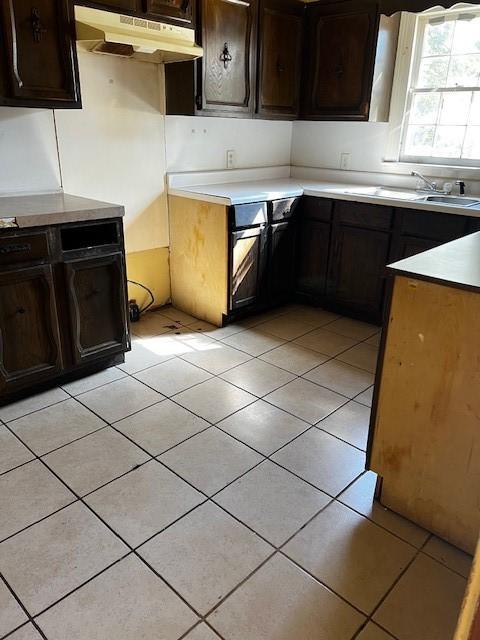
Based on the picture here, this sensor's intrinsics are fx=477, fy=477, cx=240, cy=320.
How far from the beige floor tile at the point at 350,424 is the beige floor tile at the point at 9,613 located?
1358 millimetres

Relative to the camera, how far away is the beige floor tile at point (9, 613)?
129cm

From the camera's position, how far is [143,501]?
1.74 m

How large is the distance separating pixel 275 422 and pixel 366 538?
2.38 feet

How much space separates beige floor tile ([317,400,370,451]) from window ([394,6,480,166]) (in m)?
2.02

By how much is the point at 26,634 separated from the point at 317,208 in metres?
2.92

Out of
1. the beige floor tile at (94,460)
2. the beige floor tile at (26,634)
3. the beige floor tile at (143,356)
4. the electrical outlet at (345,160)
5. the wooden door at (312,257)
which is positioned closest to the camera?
the beige floor tile at (26,634)

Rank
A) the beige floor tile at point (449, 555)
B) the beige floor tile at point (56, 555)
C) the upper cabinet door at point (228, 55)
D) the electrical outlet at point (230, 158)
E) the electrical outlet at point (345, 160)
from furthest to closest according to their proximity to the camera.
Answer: the electrical outlet at point (345, 160) → the electrical outlet at point (230, 158) → the upper cabinet door at point (228, 55) → the beige floor tile at point (449, 555) → the beige floor tile at point (56, 555)

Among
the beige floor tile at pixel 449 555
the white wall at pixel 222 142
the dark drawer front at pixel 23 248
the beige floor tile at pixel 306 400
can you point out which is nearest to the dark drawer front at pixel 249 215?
the white wall at pixel 222 142

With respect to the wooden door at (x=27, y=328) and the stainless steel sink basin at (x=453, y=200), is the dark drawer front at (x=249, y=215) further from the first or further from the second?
the wooden door at (x=27, y=328)

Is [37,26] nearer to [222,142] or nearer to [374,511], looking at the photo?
[222,142]

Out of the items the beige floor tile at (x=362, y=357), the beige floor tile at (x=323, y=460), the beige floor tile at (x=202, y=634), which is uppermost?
the beige floor tile at (x=202, y=634)

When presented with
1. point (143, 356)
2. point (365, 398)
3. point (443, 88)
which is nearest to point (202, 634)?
point (365, 398)

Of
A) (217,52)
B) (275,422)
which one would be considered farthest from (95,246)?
(217,52)

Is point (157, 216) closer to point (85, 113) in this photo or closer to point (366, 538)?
point (85, 113)
